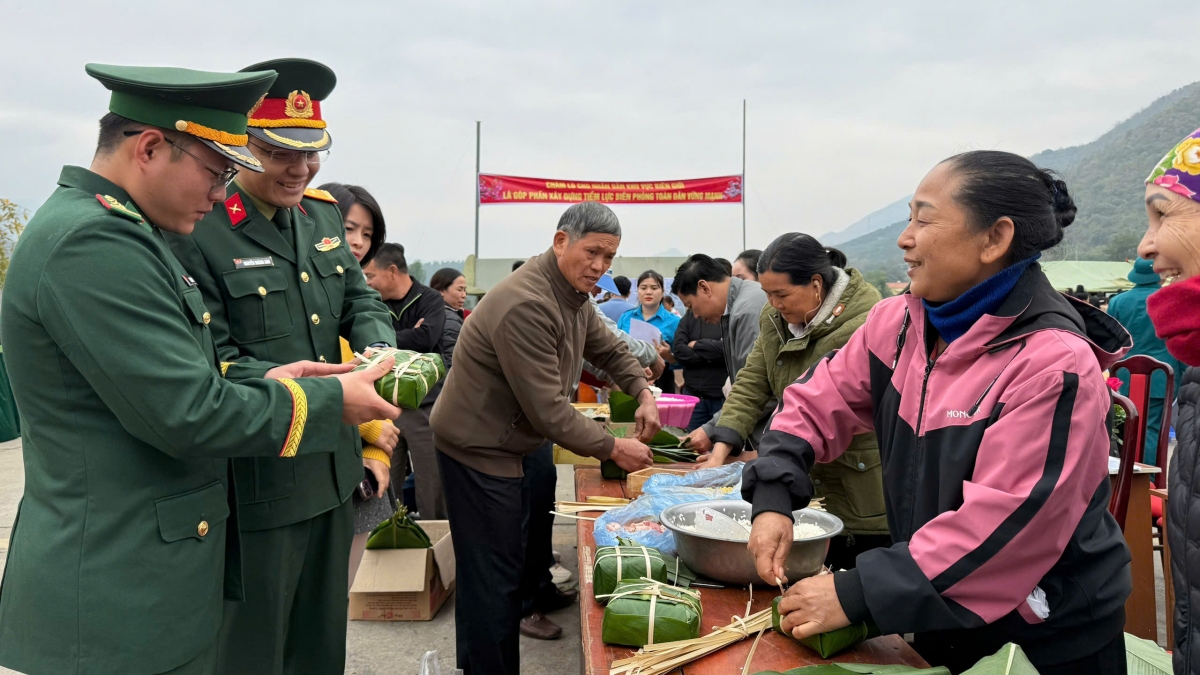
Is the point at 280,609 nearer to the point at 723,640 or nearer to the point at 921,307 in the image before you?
the point at 723,640

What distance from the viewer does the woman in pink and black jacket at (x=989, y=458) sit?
4.15ft

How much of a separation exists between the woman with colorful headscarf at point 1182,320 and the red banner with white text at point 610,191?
1498 centimetres

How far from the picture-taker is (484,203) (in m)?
16.0

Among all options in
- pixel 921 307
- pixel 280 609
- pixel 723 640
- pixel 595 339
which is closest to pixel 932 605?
pixel 723 640

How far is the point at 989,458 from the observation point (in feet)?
4.25

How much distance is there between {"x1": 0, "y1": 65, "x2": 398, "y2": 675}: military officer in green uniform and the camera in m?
1.37

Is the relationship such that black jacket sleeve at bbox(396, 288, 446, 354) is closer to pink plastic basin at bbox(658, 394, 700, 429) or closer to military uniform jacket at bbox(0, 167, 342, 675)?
pink plastic basin at bbox(658, 394, 700, 429)

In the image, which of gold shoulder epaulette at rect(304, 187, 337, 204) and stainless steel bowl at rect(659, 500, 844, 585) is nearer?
stainless steel bowl at rect(659, 500, 844, 585)

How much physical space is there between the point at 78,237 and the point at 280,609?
106 cm

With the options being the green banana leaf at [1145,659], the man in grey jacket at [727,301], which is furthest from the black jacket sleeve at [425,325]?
the green banana leaf at [1145,659]

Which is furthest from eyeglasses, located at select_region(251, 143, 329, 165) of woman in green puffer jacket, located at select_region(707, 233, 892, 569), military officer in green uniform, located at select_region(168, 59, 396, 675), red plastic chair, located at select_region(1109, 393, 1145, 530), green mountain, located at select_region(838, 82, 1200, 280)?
green mountain, located at select_region(838, 82, 1200, 280)

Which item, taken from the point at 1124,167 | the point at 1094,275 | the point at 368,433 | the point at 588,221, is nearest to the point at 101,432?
the point at 368,433

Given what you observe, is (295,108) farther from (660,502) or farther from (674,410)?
(674,410)

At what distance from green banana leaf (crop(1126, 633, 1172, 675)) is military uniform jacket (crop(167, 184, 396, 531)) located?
199cm
